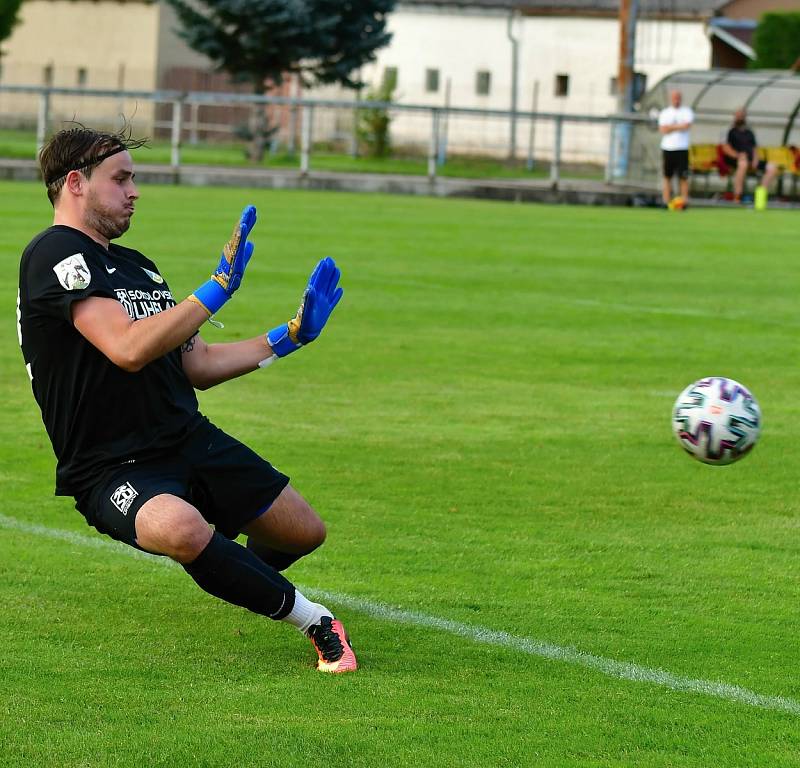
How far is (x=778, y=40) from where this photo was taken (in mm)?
52000

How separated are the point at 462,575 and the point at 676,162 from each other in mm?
24996

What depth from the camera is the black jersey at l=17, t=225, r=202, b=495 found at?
5.10 meters

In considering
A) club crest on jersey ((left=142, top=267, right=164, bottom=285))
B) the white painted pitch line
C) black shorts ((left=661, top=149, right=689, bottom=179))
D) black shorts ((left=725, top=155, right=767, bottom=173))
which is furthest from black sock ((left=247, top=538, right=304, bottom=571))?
black shorts ((left=725, top=155, right=767, bottom=173))

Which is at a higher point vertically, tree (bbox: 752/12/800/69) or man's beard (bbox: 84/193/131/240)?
tree (bbox: 752/12/800/69)

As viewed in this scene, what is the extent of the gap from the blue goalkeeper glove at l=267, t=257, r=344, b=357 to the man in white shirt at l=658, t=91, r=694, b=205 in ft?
81.4

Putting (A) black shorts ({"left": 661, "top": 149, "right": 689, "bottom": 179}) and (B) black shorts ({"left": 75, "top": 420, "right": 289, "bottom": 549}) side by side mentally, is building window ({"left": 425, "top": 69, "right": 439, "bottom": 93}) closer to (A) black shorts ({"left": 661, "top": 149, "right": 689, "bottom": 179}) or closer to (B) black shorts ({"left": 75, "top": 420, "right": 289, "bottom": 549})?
(A) black shorts ({"left": 661, "top": 149, "right": 689, "bottom": 179})

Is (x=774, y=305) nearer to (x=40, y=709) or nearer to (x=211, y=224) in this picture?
(x=211, y=224)

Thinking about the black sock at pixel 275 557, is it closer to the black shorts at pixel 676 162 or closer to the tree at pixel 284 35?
the black shorts at pixel 676 162

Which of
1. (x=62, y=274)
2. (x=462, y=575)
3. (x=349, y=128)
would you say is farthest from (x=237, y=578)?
(x=349, y=128)

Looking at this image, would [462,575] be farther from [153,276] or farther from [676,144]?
[676,144]

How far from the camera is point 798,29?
51375 millimetres

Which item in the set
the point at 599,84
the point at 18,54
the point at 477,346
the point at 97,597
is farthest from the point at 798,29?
the point at 97,597

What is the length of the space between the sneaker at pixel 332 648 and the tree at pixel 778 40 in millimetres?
49090

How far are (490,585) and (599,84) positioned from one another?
5957cm
